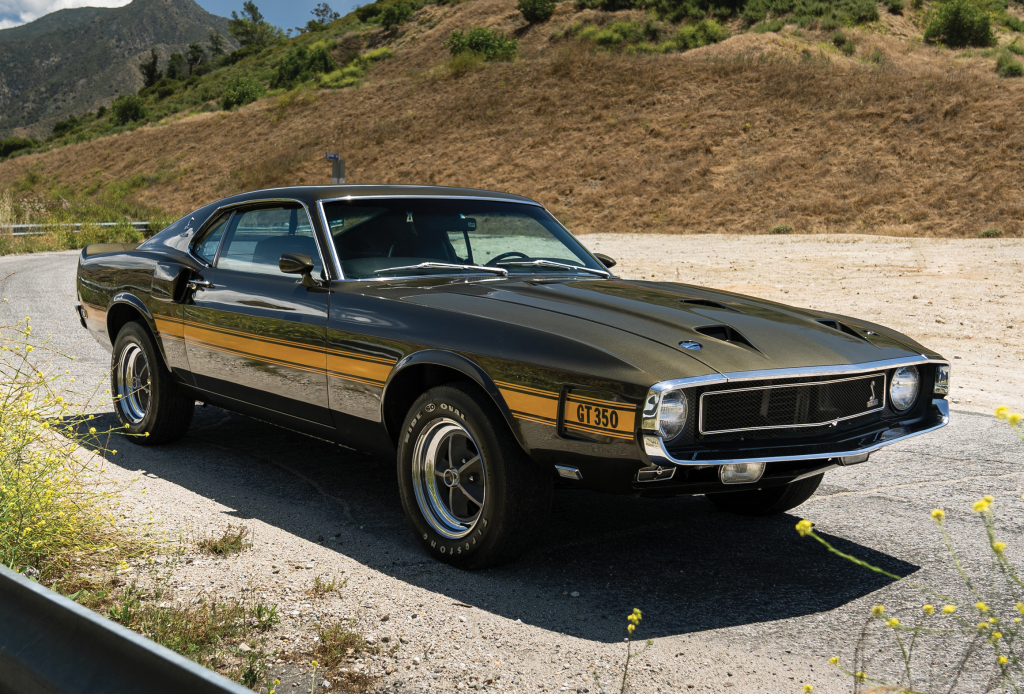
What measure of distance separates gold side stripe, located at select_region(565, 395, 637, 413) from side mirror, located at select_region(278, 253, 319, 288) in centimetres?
170

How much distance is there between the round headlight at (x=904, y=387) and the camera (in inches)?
154

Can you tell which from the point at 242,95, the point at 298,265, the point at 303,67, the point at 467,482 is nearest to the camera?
the point at 467,482

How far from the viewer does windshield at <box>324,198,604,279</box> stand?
4.56 m

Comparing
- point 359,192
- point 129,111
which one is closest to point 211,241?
point 359,192

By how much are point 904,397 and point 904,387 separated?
5 cm

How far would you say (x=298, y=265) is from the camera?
14.4 feet

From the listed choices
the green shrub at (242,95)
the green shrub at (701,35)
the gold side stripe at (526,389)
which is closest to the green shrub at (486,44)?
the green shrub at (701,35)

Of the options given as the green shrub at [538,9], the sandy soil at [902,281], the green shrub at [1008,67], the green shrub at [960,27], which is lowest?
the sandy soil at [902,281]

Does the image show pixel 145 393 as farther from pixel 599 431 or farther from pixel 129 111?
pixel 129 111

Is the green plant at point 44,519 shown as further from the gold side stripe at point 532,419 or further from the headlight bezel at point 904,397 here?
the headlight bezel at point 904,397

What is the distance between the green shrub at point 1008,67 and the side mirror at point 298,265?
38.0 metres

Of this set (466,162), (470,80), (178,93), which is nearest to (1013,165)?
(466,162)

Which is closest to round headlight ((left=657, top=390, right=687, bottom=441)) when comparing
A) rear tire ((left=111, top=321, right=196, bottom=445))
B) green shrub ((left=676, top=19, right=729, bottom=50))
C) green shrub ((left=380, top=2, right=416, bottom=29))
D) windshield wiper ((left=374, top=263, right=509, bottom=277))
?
windshield wiper ((left=374, top=263, right=509, bottom=277))

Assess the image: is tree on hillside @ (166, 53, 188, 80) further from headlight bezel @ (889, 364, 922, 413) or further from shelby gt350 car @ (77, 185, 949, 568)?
headlight bezel @ (889, 364, 922, 413)
